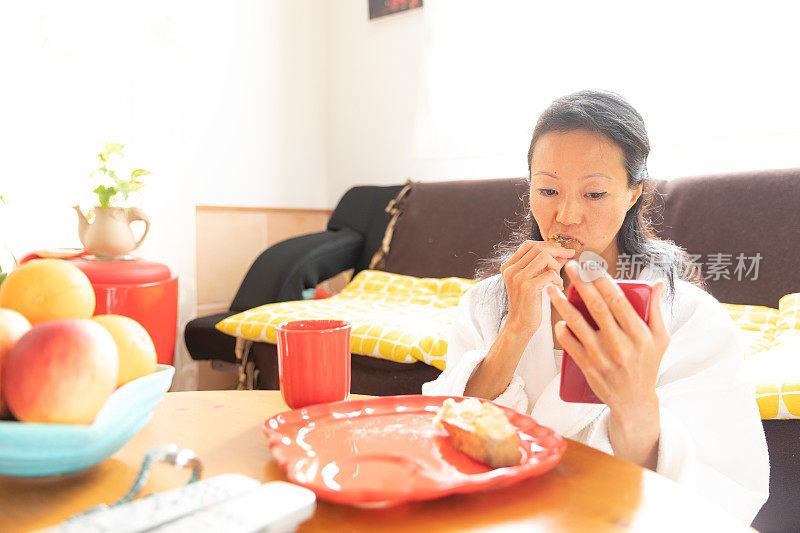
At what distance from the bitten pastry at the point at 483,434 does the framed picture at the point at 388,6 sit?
9.78 ft

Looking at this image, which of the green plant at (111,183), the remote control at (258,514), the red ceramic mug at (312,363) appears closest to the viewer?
the remote control at (258,514)

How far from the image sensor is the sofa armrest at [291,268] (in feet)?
8.36

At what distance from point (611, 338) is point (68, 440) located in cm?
56

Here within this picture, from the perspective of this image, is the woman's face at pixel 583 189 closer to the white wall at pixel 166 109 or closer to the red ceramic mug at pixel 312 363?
the red ceramic mug at pixel 312 363

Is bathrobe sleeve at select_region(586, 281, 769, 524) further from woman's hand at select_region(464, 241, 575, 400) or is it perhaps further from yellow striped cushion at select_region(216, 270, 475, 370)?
yellow striped cushion at select_region(216, 270, 475, 370)

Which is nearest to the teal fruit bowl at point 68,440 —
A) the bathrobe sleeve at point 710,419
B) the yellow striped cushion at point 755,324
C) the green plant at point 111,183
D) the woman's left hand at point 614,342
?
the woman's left hand at point 614,342

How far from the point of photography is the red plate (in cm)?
53

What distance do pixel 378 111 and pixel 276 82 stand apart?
587 mm

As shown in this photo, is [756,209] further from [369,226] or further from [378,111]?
[378,111]

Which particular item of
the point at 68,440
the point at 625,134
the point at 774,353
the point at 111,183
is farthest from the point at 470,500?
the point at 111,183

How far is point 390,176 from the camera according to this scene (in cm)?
346

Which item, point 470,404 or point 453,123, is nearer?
point 470,404

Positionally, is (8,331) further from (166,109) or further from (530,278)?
(166,109)

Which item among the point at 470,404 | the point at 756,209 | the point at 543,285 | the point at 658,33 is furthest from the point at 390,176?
the point at 470,404
